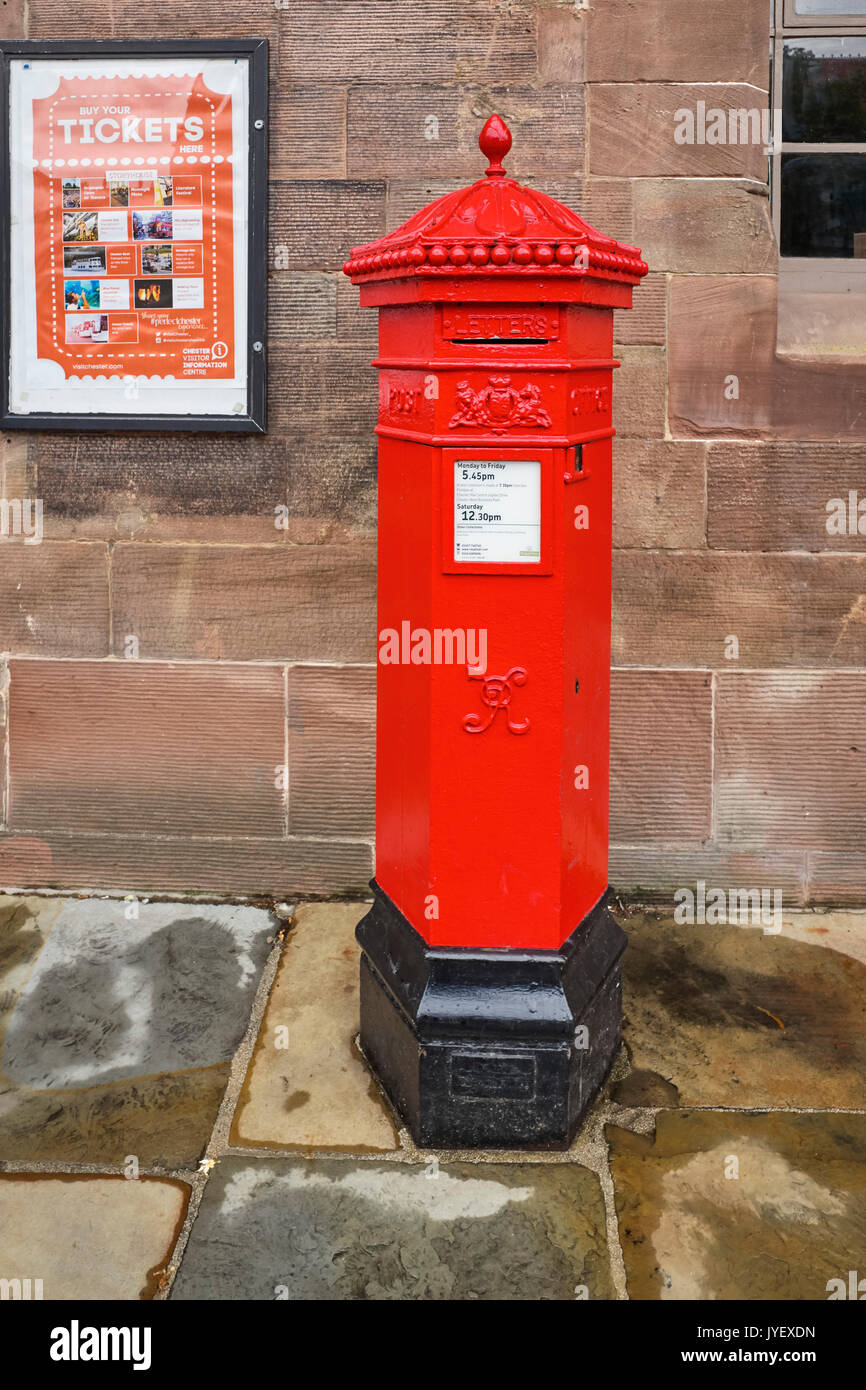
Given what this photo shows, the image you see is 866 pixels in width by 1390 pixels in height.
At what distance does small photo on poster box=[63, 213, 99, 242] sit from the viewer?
4.43m

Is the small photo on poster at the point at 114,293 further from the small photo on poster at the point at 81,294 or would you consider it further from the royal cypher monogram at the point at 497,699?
the royal cypher monogram at the point at 497,699

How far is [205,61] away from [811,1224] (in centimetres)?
398

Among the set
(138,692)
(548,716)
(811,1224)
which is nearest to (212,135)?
(138,692)

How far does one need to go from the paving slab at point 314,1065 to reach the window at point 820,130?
301cm

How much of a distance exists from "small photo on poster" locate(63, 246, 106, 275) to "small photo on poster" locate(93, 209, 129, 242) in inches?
1.8

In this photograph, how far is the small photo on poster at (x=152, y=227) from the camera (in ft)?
14.4

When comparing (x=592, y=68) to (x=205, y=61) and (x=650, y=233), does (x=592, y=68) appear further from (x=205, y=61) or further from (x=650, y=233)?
(x=205, y=61)

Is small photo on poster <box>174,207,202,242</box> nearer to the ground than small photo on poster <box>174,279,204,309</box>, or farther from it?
farther from it

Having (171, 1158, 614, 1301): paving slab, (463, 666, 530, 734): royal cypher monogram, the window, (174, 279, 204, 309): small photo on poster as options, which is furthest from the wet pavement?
the window

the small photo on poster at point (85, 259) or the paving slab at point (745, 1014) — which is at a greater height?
the small photo on poster at point (85, 259)

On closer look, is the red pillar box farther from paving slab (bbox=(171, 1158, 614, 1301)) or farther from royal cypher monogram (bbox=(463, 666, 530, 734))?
paving slab (bbox=(171, 1158, 614, 1301))

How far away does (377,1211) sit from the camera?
117 inches

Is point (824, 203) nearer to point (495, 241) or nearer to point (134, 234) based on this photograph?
point (495, 241)

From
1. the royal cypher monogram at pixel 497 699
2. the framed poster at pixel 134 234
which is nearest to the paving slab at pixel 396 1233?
the royal cypher monogram at pixel 497 699
